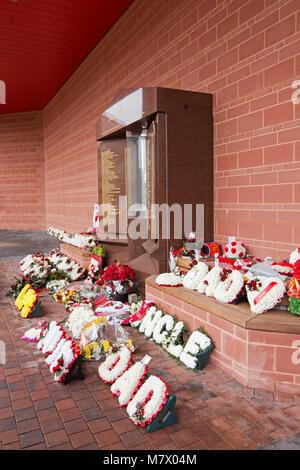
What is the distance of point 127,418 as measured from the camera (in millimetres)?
2406

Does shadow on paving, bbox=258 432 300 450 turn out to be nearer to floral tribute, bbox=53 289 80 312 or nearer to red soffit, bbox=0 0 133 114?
floral tribute, bbox=53 289 80 312

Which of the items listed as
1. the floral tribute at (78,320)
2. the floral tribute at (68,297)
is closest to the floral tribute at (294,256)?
the floral tribute at (78,320)

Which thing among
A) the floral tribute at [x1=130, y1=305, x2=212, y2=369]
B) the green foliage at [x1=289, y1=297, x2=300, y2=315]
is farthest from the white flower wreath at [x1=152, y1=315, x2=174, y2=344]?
the green foliage at [x1=289, y1=297, x2=300, y2=315]

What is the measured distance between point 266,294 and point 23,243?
32.4 ft

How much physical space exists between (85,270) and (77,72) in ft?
20.4

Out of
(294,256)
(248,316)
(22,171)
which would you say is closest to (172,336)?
(248,316)

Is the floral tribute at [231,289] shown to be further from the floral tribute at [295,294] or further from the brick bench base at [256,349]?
the floral tribute at [295,294]

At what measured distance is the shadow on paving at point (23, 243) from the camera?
9680 mm

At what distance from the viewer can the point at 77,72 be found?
10.4m

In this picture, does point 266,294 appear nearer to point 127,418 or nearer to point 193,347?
point 193,347

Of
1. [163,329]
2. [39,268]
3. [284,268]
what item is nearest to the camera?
[284,268]

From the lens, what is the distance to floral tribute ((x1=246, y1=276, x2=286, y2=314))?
2.86 m

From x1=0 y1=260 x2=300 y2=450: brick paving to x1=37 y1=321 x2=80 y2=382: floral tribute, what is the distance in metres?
0.09

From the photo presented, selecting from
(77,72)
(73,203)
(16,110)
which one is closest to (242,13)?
(77,72)
